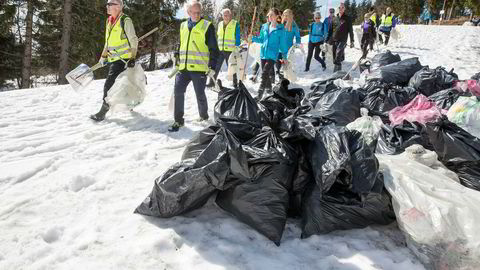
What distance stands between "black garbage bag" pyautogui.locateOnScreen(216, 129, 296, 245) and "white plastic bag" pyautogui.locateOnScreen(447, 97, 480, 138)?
2487 mm

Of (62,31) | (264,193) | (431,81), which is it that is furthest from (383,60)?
(62,31)

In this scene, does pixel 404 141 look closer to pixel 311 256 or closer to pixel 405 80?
pixel 311 256

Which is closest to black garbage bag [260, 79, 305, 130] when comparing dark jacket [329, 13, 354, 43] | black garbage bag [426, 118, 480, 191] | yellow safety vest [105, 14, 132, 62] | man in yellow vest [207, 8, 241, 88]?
black garbage bag [426, 118, 480, 191]

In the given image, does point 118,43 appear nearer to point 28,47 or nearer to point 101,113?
point 101,113

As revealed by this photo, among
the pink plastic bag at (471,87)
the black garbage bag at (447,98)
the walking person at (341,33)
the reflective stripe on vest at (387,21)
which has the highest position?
the reflective stripe on vest at (387,21)

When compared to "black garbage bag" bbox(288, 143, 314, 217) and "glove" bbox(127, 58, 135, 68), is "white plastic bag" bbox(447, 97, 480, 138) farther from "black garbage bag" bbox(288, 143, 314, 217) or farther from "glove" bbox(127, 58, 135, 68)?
"glove" bbox(127, 58, 135, 68)

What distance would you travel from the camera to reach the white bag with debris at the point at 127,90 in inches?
180

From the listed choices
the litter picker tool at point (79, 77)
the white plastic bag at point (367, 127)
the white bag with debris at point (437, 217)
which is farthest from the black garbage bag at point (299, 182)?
the litter picker tool at point (79, 77)

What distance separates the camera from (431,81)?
16.3 feet

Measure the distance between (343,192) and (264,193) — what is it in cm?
57

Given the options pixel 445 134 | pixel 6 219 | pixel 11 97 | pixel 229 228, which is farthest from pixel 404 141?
pixel 11 97

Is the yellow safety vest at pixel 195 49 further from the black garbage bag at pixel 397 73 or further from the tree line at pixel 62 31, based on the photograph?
the tree line at pixel 62 31

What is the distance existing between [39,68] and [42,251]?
55.6 ft

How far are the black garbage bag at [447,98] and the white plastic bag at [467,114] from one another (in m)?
0.32
